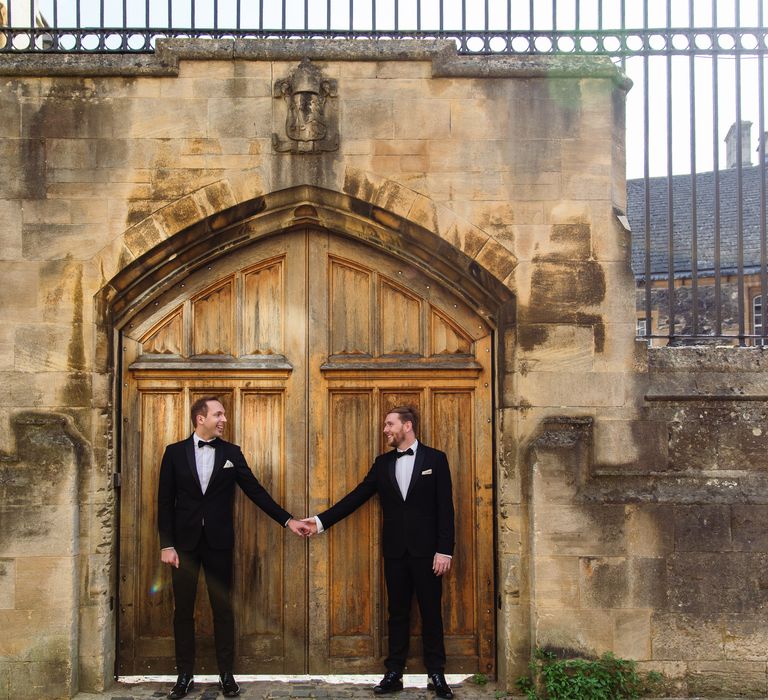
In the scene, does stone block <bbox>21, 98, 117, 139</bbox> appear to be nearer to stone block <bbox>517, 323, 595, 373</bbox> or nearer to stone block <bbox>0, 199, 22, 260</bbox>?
stone block <bbox>0, 199, 22, 260</bbox>

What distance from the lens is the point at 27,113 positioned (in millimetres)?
5586

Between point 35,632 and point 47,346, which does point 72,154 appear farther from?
point 35,632

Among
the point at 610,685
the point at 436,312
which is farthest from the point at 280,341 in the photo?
the point at 610,685

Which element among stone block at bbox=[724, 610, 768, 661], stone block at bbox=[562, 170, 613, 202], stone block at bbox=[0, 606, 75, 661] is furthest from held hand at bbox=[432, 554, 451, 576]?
stone block at bbox=[562, 170, 613, 202]

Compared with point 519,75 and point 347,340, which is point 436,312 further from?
point 519,75

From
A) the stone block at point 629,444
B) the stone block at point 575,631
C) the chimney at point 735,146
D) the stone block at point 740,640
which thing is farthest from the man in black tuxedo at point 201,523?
the chimney at point 735,146

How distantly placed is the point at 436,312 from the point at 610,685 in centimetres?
280

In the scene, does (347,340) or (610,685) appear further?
(347,340)

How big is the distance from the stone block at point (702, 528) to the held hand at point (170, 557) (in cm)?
333

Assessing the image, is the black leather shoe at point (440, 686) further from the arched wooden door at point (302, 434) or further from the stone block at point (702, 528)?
the stone block at point (702, 528)

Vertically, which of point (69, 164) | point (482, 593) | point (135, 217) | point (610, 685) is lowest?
point (610, 685)

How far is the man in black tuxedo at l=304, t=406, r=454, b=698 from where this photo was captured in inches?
218

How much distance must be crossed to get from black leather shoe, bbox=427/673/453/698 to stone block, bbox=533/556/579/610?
810 mm

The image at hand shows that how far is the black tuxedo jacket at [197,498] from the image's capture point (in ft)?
17.9
